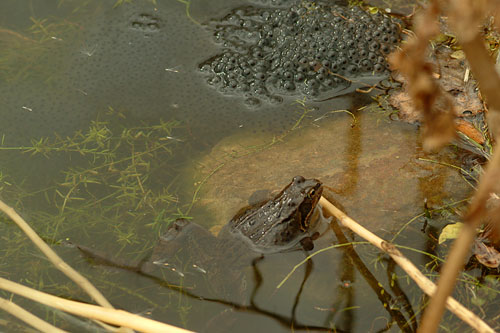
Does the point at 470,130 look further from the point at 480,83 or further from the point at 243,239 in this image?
the point at 480,83

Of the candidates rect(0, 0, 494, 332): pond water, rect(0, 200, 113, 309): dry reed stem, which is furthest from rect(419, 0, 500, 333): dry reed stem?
rect(0, 200, 113, 309): dry reed stem

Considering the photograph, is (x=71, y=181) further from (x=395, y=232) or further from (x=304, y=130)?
(x=395, y=232)

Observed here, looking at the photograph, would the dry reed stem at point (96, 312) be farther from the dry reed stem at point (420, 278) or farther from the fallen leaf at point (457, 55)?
the fallen leaf at point (457, 55)

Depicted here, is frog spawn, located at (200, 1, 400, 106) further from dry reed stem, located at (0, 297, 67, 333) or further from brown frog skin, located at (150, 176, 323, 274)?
dry reed stem, located at (0, 297, 67, 333)

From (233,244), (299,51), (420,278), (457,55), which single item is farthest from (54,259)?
(457,55)

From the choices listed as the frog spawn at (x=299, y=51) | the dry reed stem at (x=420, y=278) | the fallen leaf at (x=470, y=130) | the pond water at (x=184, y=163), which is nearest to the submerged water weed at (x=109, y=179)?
the pond water at (x=184, y=163)
